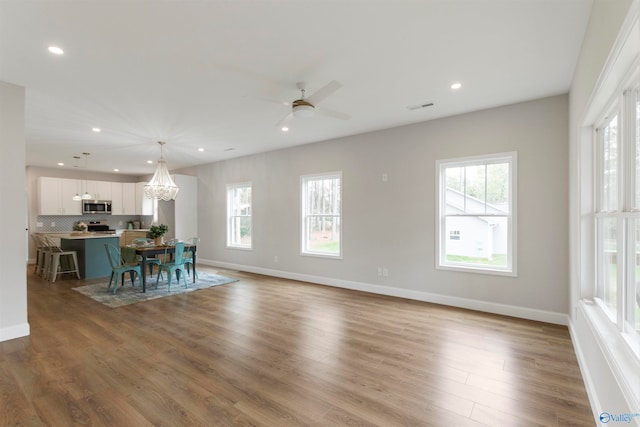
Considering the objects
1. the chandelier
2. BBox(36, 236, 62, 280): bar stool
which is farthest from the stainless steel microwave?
the chandelier

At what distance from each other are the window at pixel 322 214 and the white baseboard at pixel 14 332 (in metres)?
4.19

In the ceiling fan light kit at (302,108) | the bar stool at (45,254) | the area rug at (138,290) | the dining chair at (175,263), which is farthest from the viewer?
the bar stool at (45,254)

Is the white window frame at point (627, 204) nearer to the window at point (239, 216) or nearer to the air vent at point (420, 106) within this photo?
the air vent at point (420, 106)

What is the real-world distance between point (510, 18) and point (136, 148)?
678 cm

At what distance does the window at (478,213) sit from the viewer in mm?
4086

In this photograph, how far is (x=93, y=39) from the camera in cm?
249

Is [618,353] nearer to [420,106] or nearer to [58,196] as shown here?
[420,106]

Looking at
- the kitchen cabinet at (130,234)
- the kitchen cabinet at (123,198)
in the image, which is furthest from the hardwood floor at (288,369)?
the kitchen cabinet at (123,198)

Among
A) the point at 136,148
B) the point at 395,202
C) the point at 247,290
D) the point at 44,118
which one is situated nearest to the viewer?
the point at 44,118

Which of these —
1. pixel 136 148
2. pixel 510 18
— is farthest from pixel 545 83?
pixel 136 148

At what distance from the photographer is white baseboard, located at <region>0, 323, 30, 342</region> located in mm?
3203

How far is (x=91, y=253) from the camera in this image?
21.7 feet

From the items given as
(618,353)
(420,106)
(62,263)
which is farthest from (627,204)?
(62,263)

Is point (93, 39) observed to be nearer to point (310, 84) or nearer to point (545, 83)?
point (310, 84)
